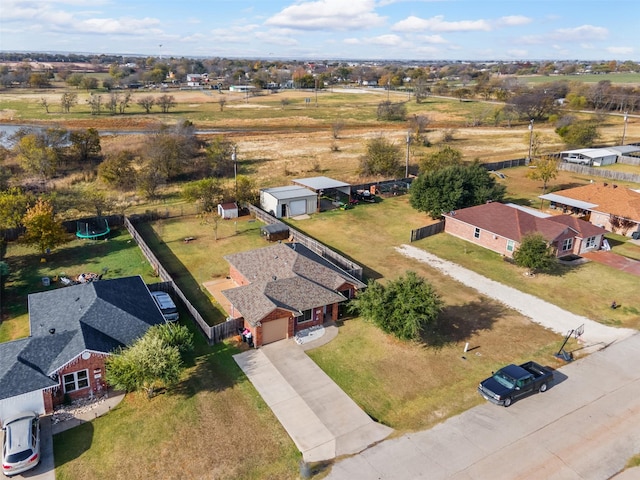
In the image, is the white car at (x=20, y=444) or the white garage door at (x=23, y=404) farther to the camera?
the white garage door at (x=23, y=404)

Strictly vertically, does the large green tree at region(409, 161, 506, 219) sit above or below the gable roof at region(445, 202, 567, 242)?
above

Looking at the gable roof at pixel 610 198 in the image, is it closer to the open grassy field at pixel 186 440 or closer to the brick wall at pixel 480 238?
the brick wall at pixel 480 238

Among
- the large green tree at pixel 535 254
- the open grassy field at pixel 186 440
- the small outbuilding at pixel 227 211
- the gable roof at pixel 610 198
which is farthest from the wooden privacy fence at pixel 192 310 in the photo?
the gable roof at pixel 610 198

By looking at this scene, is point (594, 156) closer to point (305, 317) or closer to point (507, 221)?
point (507, 221)

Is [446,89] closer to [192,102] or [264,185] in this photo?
[192,102]

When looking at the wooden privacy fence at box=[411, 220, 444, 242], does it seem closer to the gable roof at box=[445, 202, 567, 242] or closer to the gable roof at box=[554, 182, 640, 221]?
the gable roof at box=[445, 202, 567, 242]

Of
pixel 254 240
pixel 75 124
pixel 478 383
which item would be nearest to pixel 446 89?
pixel 75 124

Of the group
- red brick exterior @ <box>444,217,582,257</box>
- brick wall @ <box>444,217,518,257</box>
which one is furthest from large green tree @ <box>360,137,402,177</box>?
brick wall @ <box>444,217,518,257</box>
